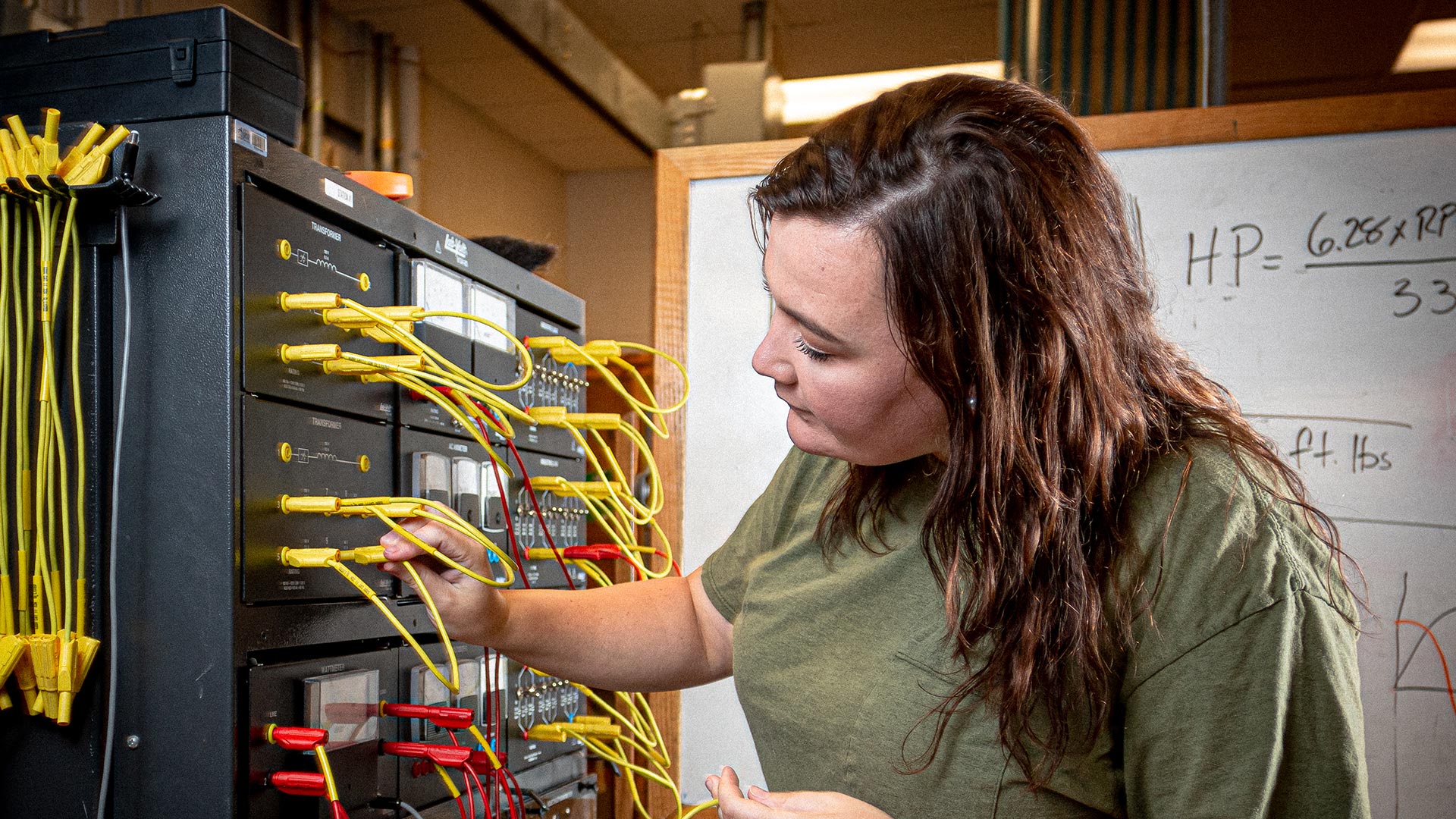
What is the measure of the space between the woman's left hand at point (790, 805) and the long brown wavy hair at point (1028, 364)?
11cm

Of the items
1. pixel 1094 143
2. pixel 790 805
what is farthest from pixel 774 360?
pixel 1094 143

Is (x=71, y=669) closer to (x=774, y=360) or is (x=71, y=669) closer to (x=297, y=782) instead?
(x=297, y=782)

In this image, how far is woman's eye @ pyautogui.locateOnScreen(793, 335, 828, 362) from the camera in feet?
2.43

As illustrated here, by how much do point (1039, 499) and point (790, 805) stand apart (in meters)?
0.26

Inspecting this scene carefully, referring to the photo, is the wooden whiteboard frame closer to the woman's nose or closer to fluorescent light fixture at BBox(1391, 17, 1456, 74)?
the woman's nose

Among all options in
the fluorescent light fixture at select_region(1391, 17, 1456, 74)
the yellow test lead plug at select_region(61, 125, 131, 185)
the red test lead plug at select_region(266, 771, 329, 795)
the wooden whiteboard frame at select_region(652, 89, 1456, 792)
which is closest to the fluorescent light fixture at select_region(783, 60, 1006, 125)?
the wooden whiteboard frame at select_region(652, 89, 1456, 792)

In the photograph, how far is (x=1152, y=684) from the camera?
0.68 m

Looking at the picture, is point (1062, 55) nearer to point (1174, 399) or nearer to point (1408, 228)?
point (1408, 228)

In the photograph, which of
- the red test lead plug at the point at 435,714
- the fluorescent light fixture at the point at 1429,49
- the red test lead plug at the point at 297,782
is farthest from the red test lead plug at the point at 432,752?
the fluorescent light fixture at the point at 1429,49

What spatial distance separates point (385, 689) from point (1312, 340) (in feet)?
4.33

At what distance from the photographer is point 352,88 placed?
3.84 m

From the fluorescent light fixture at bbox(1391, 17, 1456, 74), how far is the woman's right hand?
4.84 m

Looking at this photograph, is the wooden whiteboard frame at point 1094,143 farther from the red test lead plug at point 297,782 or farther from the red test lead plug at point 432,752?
the red test lead plug at point 297,782

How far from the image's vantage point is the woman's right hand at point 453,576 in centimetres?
81
